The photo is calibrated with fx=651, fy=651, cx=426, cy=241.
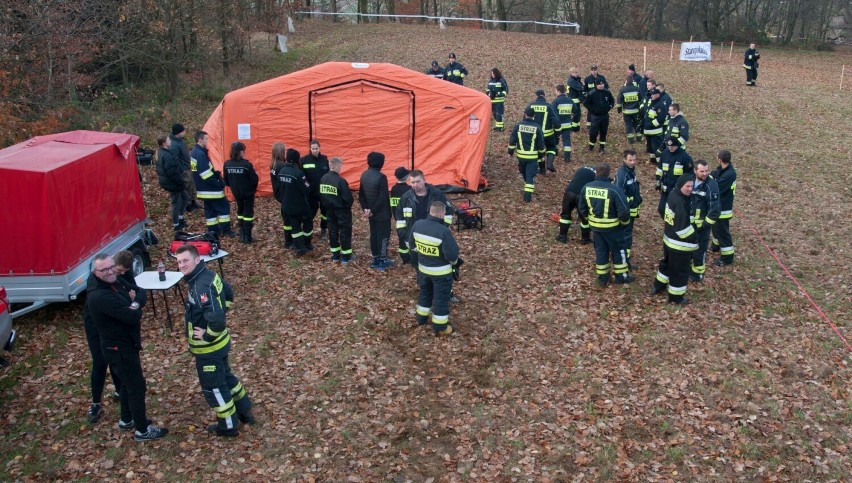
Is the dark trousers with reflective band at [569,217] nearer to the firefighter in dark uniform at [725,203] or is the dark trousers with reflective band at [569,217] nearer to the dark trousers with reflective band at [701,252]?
the dark trousers with reflective band at [701,252]

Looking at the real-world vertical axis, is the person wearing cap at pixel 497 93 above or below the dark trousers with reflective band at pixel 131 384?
above

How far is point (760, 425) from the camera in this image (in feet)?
24.9

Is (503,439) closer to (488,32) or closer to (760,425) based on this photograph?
(760,425)

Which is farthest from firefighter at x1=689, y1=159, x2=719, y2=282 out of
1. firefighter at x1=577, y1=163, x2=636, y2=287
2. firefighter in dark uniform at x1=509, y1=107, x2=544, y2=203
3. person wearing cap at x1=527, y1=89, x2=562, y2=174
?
person wearing cap at x1=527, y1=89, x2=562, y2=174

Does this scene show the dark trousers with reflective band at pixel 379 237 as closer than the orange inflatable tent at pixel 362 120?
Yes

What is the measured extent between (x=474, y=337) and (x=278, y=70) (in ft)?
65.7

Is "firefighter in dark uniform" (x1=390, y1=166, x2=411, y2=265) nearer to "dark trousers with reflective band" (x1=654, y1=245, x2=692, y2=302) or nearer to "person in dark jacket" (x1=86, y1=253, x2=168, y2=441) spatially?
"dark trousers with reflective band" (x1=654, y1=245, x2=692, y2=302)

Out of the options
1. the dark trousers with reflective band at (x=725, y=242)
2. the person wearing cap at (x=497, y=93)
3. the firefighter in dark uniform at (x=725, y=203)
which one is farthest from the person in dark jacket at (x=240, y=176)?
the person wearing cap at (x=497, y=93)

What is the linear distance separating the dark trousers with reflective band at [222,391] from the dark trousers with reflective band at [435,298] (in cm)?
287

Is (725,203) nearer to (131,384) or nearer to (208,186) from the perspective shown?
(208,186)

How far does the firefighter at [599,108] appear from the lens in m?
16.6

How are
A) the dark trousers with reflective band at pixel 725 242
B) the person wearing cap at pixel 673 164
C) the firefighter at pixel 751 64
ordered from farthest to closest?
the firefighter at pixel 751 64 < the person wearing cap at pixel 673 164 < the dark trousers with reflective band at pixel 725 242

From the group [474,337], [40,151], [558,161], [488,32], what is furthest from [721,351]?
[488,32]

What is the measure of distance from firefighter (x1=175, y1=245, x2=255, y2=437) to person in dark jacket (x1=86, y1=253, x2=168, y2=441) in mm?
615
